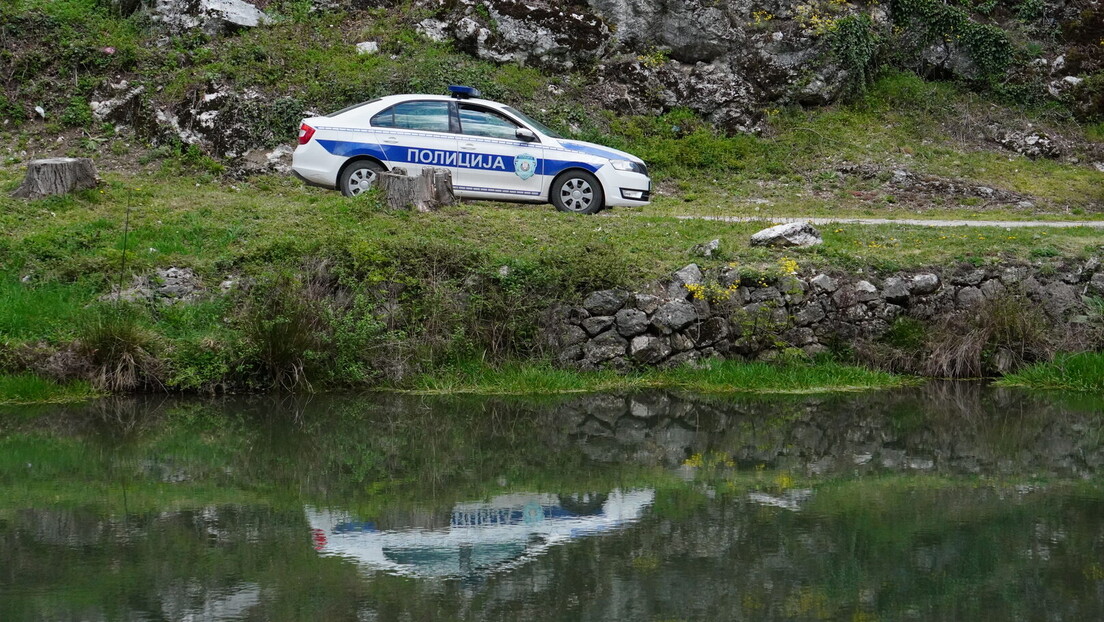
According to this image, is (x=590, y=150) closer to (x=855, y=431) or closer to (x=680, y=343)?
(x=680, y=343)

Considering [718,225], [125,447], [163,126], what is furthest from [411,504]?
[163,126]

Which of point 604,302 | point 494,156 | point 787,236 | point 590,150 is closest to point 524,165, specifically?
point 494,156

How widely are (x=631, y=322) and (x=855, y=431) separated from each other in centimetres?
295

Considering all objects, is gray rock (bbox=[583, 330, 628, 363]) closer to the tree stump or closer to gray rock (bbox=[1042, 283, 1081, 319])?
gray rock (bbox=[1042, 283, 1081, 319])

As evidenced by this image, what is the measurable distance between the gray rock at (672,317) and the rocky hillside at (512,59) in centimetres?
797

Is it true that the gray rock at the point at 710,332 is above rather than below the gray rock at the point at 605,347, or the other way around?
above

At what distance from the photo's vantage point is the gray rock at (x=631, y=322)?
11820 millimetres

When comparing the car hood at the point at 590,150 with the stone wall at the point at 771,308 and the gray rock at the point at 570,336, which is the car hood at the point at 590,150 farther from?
the gray rock at the point at 570,336

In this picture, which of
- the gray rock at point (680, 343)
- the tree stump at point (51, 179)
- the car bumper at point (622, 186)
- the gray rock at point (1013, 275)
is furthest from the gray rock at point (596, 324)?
the tree stump at point (51, 179)

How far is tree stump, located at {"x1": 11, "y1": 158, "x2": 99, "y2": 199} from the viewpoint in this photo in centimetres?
1356

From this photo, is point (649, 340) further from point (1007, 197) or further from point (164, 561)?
point (1007, 197)

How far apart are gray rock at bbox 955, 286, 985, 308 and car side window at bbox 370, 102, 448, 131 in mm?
6520

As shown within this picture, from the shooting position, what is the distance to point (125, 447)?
8.78 meters

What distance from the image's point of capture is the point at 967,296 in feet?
40.9
